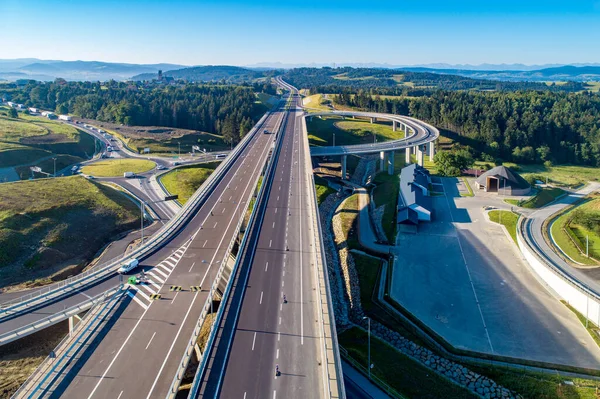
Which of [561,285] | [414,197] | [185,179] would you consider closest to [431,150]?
[414,197]

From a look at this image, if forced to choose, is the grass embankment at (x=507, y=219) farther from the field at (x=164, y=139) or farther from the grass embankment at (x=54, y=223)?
the field at (x=164, y=139)

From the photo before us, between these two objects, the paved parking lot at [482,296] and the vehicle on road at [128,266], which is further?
the vehicle on road at [128,266]

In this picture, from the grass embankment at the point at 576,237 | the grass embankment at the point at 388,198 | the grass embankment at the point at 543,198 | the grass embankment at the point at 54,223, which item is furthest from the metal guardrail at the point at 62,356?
the grass embankment at the point at 543,198

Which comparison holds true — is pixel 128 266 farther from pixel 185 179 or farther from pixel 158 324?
pixel 185 179

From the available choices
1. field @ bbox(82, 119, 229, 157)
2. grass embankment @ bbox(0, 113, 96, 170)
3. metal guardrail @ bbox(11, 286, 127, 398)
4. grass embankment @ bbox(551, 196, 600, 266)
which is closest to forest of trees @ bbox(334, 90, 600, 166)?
grass embankment @ bbox(551, 196, 600, 266)

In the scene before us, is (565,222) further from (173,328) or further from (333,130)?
(333,130)
